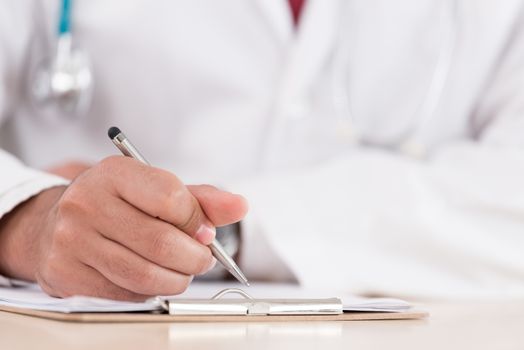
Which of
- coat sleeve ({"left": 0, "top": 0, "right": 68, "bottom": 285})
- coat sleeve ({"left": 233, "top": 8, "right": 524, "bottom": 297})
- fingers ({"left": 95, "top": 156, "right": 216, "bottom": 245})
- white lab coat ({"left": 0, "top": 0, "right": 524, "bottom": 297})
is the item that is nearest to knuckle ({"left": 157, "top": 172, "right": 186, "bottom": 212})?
fingers ({"left": 95, "top": 156, "right": 216, "bottom": 245})

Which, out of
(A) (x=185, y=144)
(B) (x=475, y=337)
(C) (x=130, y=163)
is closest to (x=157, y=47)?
(A) (x=185, y=144)

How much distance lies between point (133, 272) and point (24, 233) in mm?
171

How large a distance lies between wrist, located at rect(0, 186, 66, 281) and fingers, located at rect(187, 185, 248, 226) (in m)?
0.17

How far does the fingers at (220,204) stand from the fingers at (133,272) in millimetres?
53

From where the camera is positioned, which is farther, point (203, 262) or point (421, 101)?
point (421, 101)

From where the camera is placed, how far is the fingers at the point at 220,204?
0.63 m

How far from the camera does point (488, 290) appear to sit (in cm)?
93

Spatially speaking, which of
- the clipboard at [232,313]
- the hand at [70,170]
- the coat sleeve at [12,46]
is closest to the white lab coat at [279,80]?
the coat sleeve at [12,46]

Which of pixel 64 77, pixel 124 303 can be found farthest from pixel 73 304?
pixel 64 77

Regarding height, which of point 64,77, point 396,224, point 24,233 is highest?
point 64,77

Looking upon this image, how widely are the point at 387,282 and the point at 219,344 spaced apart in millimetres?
426

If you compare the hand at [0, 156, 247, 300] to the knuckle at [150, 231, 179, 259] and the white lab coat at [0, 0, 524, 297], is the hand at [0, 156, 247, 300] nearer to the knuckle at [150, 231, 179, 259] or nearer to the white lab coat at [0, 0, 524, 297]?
the knuckle at [150, 231, 179, 259]

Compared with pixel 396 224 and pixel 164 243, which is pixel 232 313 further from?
pixel 396 224

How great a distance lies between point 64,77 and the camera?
1.16m
